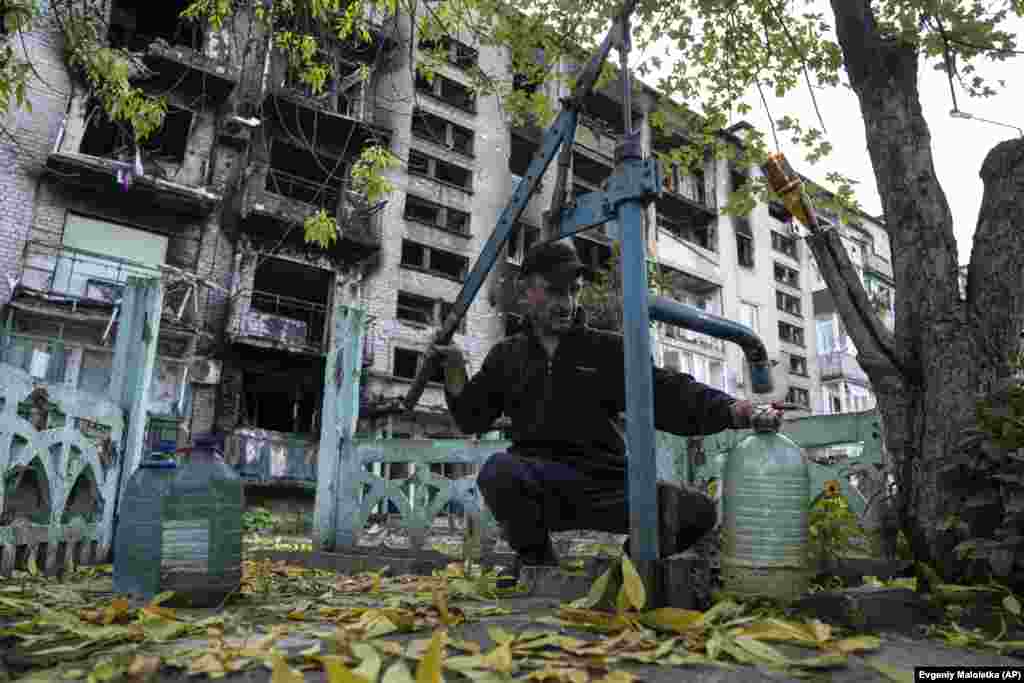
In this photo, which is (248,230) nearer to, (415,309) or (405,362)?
Answer: (415,309)

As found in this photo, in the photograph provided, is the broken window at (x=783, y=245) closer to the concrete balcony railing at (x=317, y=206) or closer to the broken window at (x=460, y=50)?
the concrete balcony railing at (x=317, y=206)

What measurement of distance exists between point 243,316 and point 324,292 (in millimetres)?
3636

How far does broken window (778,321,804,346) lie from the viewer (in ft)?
98.3

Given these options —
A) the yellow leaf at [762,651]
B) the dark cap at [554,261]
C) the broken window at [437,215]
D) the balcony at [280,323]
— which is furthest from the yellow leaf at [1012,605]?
the broken window at [437,215]

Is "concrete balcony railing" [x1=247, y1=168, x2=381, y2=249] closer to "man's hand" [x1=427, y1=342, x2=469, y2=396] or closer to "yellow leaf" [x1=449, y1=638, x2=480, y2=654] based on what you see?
"man's hand" [x1=427, y1=342, x2=469, y2=396]

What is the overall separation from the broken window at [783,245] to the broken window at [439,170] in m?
16.9

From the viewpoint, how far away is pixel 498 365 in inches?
124

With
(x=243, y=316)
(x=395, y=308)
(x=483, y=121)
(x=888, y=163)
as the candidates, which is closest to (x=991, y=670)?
(x=888, y=163)

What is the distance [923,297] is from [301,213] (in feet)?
55.3

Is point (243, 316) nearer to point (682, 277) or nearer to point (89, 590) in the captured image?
point (89, 590)

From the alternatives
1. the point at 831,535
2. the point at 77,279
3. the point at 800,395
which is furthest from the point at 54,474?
the point at 800,395

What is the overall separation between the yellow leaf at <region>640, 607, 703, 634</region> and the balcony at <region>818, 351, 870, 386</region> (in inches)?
1258

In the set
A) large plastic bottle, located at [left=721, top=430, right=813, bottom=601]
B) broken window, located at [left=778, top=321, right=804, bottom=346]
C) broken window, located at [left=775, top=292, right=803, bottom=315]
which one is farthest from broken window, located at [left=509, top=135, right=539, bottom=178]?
large plastic bottle, located at [left=721, top=430, right=813, bottom=601]

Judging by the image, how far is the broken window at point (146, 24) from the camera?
1728 centimetres
